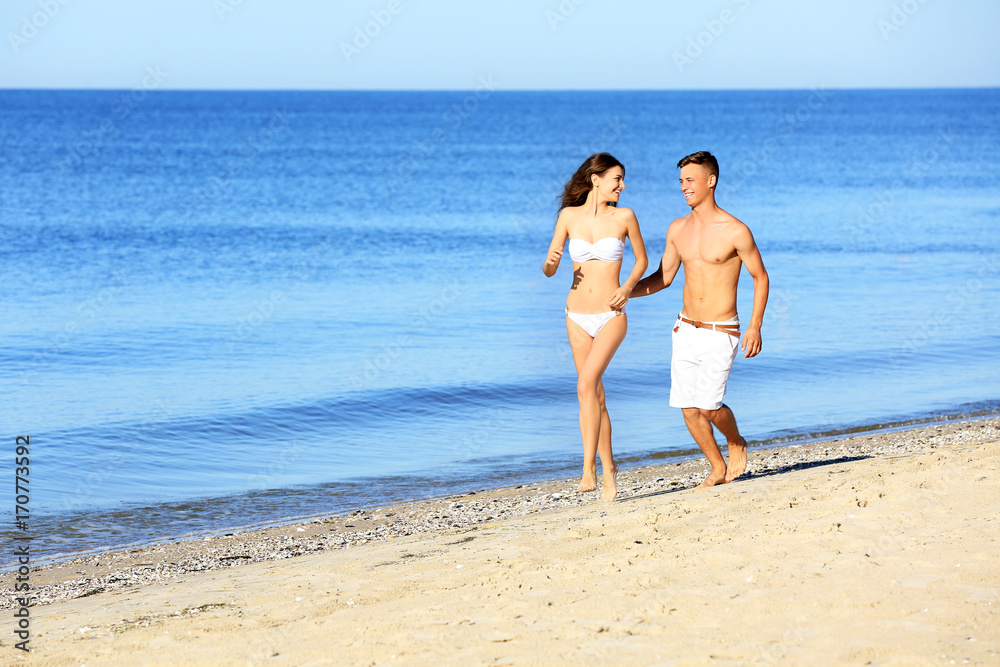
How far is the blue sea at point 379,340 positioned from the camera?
8789mm

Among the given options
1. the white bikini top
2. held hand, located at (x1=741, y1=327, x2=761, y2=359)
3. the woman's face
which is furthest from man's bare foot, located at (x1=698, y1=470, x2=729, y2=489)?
the woman's face

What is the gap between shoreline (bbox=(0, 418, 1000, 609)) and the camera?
20.2 feet

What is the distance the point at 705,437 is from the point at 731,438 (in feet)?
0.72

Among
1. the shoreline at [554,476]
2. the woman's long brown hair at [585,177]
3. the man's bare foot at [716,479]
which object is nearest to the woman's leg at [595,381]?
the man's bare foot at [716,479]

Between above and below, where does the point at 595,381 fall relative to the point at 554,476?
above

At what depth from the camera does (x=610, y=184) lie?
6.11 metres

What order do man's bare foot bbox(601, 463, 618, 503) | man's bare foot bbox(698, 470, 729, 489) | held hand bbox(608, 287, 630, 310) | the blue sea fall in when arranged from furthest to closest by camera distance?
the blue sea < man's bare foot bbox(698, 470, 729, 489) < man's bare foot bbox(601, 463, 618, 503) < held hand bbox(608, 287, 630, 310)

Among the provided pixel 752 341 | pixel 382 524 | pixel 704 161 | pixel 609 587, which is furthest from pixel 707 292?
pixel 382 524

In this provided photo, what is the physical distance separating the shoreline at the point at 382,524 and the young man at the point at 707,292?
0.80 m

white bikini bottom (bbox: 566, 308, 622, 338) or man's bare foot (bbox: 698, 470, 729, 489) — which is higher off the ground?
white bikini bottom (bbox: 566, 308, 622, 338)

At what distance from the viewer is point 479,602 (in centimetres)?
447

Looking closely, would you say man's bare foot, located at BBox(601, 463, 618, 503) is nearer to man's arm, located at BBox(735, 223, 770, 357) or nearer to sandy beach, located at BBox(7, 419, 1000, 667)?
sandy beach, located at BBox(7, 419, 1000, 667)

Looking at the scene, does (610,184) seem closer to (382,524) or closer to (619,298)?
(619,298)

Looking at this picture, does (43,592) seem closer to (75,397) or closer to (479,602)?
(479,602)
